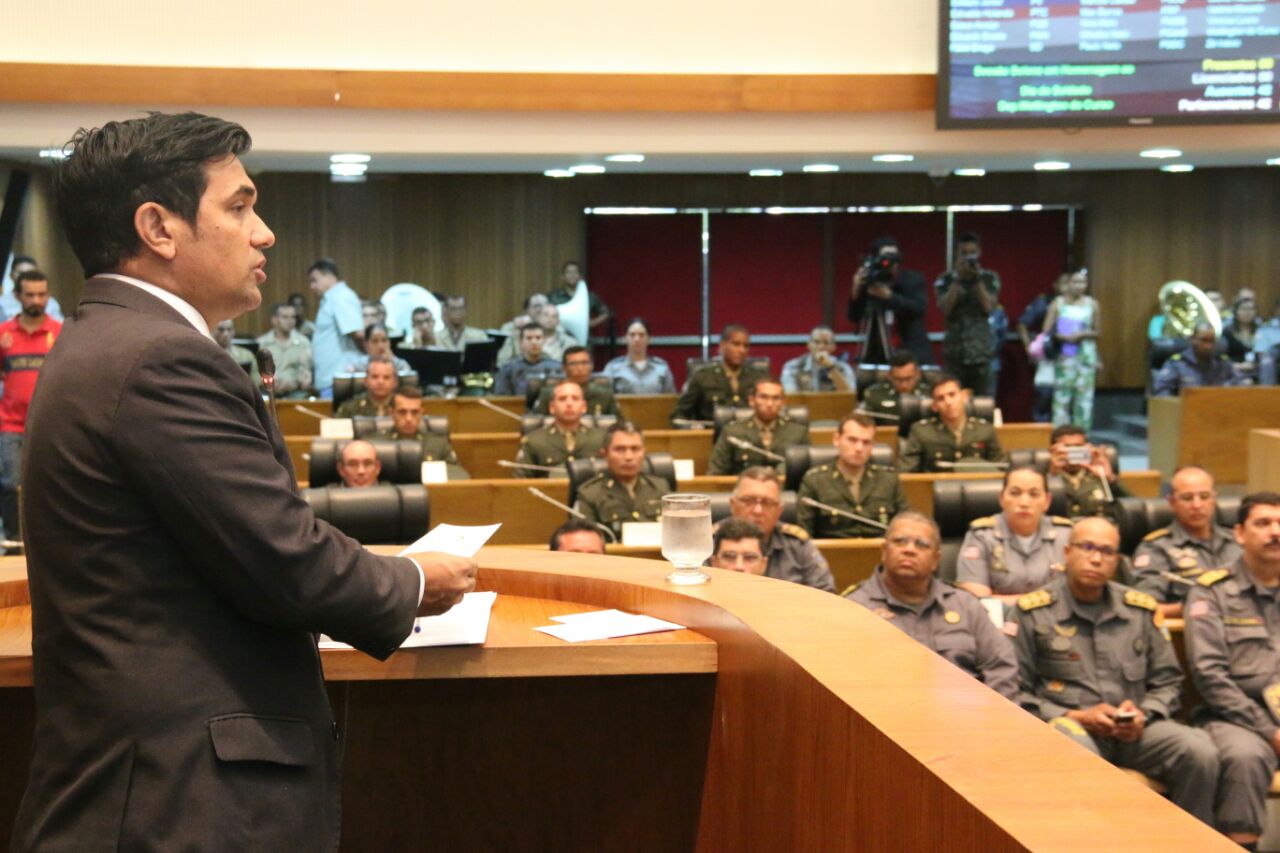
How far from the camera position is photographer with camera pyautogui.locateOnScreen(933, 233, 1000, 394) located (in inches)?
413

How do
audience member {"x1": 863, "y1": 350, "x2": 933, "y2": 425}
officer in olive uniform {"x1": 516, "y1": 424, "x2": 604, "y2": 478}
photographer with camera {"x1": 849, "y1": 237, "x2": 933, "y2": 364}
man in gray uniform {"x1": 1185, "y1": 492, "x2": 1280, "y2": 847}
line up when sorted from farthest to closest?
photographer with camera {"x1": 849, "y1": 237, "x2": 933, "y2": 364}, audience member {"x1": 863, "y1": 350, "x2": 933, "y2": 425}, officer in olive uniform {"x1": 516, "y1": 424, "x2": 604, "y2": 478}, man in gray uniform {"x1": 1185, "y1": 492, "x2": 1280, "y2": 847}

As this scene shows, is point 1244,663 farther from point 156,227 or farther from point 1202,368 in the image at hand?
point 1202,368

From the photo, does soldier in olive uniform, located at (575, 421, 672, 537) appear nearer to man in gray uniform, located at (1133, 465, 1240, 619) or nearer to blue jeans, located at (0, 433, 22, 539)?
man in gray uniform, located at (1133, 465, 1240, 619)

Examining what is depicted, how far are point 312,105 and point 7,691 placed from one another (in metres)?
6.10

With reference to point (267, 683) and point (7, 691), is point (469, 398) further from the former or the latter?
point (267, 683)

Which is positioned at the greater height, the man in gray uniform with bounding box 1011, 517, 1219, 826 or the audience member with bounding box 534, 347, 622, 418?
the audience member with bounding box 534, 347, 622, 418

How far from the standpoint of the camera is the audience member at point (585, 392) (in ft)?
28.1

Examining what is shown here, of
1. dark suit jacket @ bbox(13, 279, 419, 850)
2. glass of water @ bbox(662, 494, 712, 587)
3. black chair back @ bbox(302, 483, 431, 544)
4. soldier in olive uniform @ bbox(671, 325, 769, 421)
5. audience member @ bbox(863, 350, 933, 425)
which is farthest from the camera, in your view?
soldier in olive uniform @ bbox(671, 325, 769, 421)

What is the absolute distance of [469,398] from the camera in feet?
29.3

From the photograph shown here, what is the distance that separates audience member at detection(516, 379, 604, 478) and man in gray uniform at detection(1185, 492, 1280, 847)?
3.76 meters

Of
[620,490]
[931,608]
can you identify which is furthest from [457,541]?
[620,490]

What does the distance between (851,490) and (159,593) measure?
5340 mm

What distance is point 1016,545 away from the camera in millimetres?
5496

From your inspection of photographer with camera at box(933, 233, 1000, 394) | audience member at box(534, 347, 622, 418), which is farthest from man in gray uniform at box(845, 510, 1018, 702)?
photographer with camera at box(933, 233, 1000, 394)
